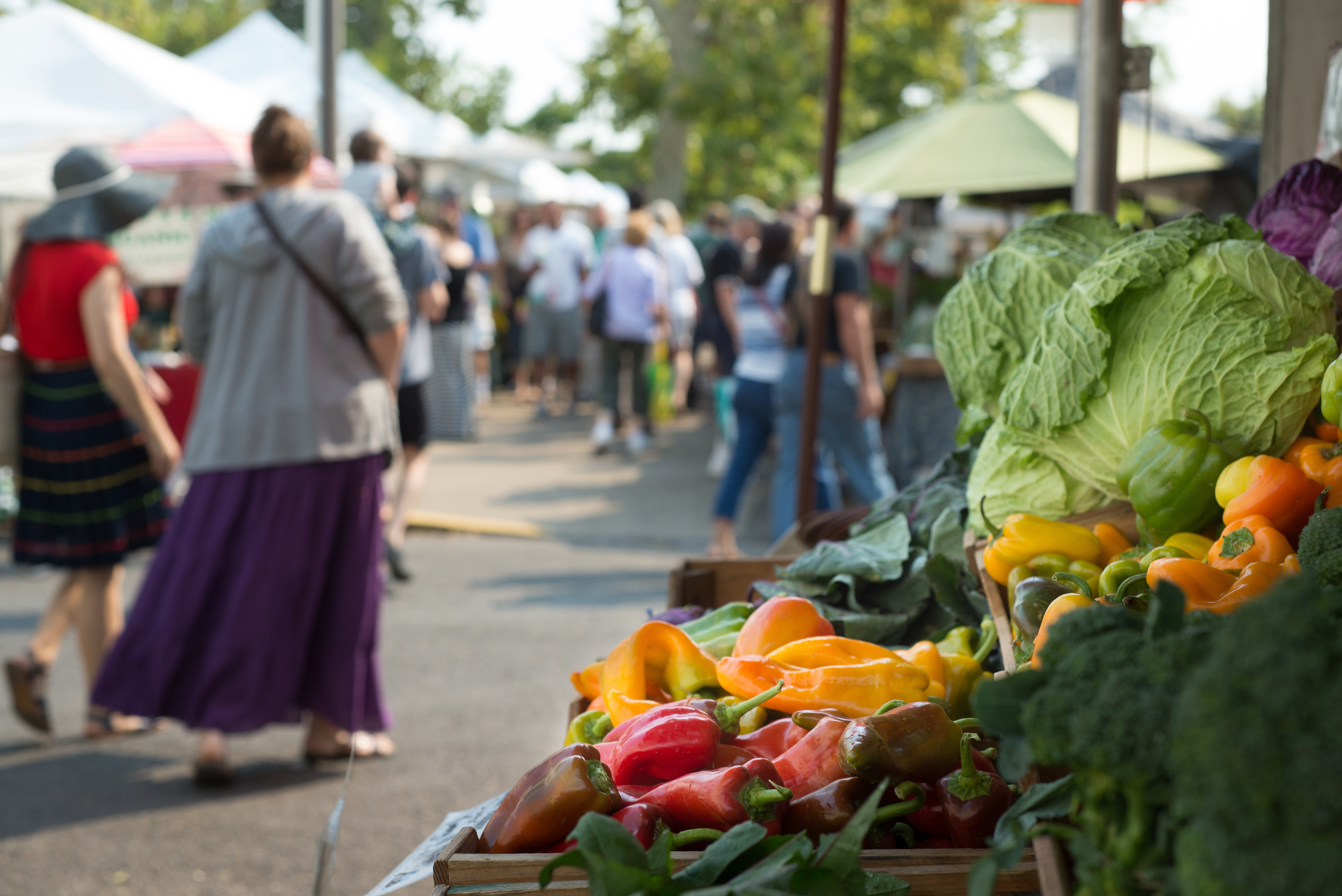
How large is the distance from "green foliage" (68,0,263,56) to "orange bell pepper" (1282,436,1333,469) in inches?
1394

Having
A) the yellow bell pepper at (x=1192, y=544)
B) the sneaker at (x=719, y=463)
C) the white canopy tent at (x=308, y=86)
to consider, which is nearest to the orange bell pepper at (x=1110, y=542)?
the yellow bell pepper at (x=1192, y=544)

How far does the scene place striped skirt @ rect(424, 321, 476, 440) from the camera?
26.2 ft

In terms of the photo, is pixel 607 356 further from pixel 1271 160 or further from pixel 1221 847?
pixel 1221 847

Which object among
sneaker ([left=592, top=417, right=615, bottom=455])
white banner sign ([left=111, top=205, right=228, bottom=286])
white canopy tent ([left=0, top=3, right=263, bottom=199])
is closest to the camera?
white banner sign ([left=111, top=205, right=228, bottom=286])

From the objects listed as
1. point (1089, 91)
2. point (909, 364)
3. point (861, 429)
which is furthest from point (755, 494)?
point (1089, 91)

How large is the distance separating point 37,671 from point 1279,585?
453cm

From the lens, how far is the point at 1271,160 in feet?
10.3

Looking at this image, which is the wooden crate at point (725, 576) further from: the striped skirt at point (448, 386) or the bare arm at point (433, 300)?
the striped skirt at point (448, 386)

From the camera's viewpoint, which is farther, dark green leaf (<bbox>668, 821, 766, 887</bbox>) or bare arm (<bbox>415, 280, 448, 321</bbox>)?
bare arm (<bbox>415, 280, 448, 321</bbox>)

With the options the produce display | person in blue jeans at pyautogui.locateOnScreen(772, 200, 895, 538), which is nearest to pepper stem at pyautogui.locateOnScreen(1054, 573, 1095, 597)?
the produce display

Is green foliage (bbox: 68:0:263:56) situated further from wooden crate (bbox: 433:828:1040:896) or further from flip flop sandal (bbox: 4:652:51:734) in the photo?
wooden crate (bbox: 433:828:1040:896)

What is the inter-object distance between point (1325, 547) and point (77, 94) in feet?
31.3

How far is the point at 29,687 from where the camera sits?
445cm

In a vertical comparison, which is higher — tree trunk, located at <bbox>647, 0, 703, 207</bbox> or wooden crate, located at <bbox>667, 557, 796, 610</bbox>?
tree trunk, located at <bbox>647, 0, 703, 207</bbox>
